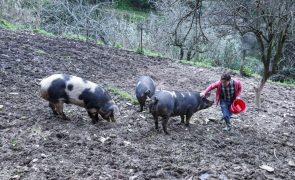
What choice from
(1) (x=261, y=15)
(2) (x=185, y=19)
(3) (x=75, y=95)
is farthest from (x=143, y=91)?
(1) (x=261, y=15)

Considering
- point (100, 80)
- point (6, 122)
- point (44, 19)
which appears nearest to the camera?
point (6, 122)

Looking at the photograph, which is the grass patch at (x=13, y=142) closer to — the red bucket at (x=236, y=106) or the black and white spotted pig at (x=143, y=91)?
the black and white spotted pig at (x=143, y=91)

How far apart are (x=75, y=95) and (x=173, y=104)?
4.95 ft

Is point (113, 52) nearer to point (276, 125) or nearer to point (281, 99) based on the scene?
point (281, 99)

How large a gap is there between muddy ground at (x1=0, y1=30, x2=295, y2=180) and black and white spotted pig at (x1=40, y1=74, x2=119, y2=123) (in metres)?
0.20

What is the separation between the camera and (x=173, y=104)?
263 inches

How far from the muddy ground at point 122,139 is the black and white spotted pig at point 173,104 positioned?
0.98 ft

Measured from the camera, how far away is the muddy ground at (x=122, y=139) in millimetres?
5301

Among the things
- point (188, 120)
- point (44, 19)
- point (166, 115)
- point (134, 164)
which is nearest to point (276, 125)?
point (188, 120)

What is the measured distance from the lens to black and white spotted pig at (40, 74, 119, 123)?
656 centimetres

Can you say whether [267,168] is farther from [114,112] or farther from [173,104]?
[114,112]

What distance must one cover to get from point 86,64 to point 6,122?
4.18 meters

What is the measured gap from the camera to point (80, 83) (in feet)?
22.0

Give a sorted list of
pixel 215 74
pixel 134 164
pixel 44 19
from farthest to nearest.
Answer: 1. pixel 44 19
2. pixel 215 74
3. pixel 134 164
